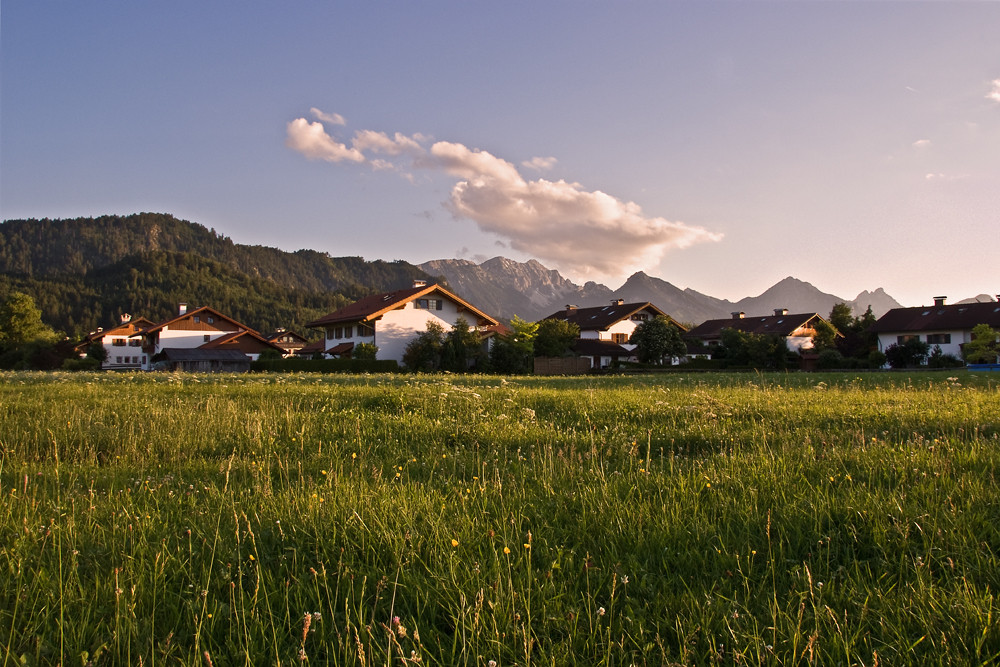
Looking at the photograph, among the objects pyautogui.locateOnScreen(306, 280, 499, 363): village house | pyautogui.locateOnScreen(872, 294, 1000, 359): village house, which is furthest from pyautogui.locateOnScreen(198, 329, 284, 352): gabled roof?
pyautogui.locateOnScreen(872, 294, 1000, 359): village house

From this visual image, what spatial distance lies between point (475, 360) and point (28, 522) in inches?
1805

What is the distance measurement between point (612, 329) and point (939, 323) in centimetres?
3748

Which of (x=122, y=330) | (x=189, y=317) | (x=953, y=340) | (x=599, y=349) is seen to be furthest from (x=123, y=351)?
(x=953, y=340)

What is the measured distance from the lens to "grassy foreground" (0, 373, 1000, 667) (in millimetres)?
2457

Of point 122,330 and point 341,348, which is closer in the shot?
point 341,348

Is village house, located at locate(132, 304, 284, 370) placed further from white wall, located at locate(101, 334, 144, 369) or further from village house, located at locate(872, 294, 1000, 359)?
village house, located at locate(872, 294, 1000, 359)

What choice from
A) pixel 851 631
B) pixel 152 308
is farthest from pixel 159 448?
pixel 152 308

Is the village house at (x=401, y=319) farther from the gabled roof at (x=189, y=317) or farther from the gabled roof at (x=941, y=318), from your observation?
the gabled roof at (x=941, y=318)

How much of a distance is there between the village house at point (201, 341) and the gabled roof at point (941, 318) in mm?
76672

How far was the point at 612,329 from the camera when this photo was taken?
76250mm

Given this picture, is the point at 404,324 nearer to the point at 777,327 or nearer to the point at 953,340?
the point at 777,327

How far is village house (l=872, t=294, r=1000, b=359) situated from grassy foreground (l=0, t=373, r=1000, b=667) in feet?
233

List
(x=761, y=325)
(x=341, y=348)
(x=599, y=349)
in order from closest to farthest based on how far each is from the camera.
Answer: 1. (x=341, y=348)
2. (x=599, y=349)
3. (x=761, y=325)

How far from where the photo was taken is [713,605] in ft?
8.93
